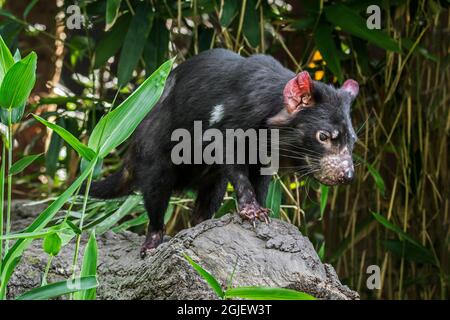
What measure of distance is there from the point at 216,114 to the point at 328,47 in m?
1.38

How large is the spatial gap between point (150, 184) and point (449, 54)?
250 cm

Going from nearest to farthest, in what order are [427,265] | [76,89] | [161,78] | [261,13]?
[161,78] → [261,13] → [427,265] → [76,89]

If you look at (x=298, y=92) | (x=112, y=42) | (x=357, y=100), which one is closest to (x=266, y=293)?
(x=298, y=92)

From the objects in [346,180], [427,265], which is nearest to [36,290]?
[346,180]

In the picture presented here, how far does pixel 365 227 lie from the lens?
6.38 meters

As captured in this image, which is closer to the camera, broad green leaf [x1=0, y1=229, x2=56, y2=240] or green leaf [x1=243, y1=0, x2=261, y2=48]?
broad green leaf [x1=0, y1=229, x2=56, y2=240]

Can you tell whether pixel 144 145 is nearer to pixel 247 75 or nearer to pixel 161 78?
pixel 247 75

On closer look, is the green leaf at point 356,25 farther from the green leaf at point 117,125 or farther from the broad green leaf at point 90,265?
the broad green leaf at point 90,265

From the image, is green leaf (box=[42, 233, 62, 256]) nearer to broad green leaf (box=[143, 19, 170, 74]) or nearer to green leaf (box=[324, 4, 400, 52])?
broad green leaf (box=[143, 19, 170, 74])

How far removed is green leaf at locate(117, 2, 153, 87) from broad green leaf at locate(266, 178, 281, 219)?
113 cm

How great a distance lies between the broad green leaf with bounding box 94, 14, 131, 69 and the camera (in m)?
5.82

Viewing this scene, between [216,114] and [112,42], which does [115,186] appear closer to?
[216,114]

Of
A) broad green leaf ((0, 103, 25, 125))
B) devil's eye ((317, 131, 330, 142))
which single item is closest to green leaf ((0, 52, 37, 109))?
broad green leaf ((0, 103, 25, 125))

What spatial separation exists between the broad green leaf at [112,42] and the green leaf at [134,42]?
0.20m
